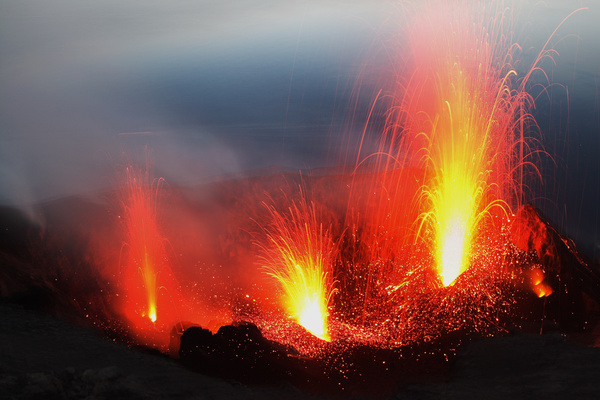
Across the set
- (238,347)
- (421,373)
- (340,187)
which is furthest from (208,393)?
(340,187)

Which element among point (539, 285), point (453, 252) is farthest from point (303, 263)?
point (539, 285)

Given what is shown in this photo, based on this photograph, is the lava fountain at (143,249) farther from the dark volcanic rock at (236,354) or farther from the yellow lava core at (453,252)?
the yellow lava core at (453,252)

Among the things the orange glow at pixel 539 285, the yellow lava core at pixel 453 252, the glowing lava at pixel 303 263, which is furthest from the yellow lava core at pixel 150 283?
the orange glow at pixel 539 285

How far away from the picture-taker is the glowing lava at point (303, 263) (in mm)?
11812

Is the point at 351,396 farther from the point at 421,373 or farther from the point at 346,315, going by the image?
the point at 346,315

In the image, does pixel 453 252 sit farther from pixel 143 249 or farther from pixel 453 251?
pixel 143 249

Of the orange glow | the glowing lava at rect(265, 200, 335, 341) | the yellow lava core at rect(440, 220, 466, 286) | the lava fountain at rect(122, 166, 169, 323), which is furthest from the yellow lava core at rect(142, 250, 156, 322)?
the orange glow

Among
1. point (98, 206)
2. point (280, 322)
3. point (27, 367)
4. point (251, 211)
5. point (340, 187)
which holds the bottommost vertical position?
point (27, 367)

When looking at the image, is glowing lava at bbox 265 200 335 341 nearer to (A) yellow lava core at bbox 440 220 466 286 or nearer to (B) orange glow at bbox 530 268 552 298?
(A) yellow lava core at bbox 440 220 466 286

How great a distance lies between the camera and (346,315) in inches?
443

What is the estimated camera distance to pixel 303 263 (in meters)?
13.6

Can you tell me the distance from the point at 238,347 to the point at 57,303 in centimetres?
394

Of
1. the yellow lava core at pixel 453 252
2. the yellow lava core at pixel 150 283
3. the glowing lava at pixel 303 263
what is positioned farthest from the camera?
the yellow lava core at pixel 150 283

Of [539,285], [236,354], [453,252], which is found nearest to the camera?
[236,354]
